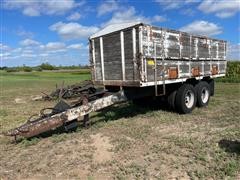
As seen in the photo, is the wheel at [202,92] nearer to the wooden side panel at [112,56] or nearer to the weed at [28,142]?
the wooden side panel at [112,56]

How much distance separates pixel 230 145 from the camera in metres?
5.64

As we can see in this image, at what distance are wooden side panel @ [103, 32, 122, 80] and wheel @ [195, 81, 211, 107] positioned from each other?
3.19 metres

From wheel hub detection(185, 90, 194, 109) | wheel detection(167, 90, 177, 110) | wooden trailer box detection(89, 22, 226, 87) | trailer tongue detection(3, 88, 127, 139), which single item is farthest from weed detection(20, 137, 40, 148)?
wheel hub detection(185, 90, 194, 109)

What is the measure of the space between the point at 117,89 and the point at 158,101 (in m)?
1.98

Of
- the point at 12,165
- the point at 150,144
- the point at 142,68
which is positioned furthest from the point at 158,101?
the point at 12,165

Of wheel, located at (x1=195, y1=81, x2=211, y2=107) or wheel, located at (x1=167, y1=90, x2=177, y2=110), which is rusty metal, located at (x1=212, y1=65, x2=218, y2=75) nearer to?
wheel, located at (x1=195, y1=81, x2=211, y2=107)

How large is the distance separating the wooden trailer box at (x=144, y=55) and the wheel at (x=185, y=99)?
13.5 inches

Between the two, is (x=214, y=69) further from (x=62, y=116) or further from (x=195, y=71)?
(x=62, y=116)

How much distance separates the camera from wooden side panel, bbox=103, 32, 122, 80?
779 centimetres

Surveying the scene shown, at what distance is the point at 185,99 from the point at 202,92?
1.49 meters

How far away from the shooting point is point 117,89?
845cm

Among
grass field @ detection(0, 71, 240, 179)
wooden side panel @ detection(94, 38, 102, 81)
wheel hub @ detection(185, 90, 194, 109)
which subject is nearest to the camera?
grass field @ detection(0, 71, 240, 179)

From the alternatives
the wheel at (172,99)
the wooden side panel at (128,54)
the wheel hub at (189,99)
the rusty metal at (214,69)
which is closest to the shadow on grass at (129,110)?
the wheel at (172,99)

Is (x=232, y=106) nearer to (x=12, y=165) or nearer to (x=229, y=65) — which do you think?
(x=12, y=165)
